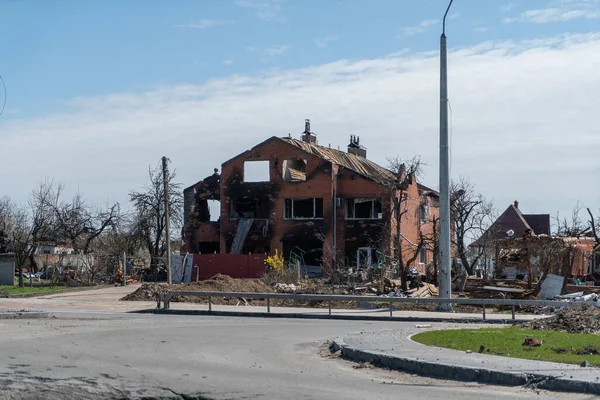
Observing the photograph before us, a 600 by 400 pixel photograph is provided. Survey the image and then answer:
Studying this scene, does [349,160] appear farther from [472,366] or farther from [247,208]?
[472,366]

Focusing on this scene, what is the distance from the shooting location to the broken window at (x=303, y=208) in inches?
2237

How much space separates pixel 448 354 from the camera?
45.1 ft

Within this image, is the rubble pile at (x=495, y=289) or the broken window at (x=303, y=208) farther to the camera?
the broken window at (x=303, y=208)

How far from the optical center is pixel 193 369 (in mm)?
12859

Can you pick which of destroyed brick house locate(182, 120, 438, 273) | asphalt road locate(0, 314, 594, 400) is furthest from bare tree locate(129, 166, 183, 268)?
asphalt road locate(0, 314, 594, 400)

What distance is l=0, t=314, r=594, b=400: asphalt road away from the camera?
34.6 ft

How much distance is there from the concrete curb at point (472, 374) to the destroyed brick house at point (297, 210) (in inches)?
1546

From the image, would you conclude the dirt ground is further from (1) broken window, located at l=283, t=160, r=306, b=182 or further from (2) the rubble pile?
(1) broken window, located at l=283, t=160, r=306, b=182

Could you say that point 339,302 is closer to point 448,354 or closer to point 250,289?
point 250,289

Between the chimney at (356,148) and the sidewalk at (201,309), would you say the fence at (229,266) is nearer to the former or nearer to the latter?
the sidewalk at (201,309)

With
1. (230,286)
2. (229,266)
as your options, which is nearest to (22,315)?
(230,286)

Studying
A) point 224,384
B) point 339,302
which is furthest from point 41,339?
point 339,302

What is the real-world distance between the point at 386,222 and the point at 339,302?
879 inches

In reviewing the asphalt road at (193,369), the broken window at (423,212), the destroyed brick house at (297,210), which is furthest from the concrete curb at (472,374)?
the broken window at (423,212)
